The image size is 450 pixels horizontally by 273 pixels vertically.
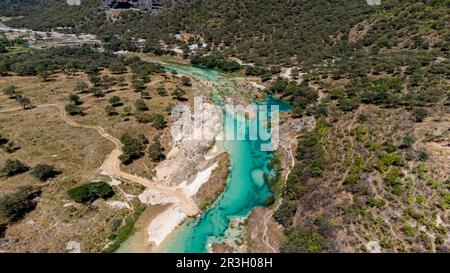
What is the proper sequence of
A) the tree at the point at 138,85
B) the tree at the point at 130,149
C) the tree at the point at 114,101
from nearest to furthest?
the tree at the point at 130,149
the tree at the point at 114,101
the tree at the point at 138,85

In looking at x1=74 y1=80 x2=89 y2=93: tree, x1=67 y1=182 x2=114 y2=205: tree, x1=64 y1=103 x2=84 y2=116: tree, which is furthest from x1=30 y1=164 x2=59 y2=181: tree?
x1=74 y1=80 x2=89 y2=93: tree

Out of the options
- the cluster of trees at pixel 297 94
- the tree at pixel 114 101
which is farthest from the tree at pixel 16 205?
the cluster of trees at pixel 297 94

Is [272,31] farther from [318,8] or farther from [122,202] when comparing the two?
[122,202]

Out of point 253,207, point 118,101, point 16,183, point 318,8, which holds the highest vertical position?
point 318,8

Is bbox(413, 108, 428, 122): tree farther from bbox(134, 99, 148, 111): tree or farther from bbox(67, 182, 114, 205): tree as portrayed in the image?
bbox(134, 99, 148, 111): tree

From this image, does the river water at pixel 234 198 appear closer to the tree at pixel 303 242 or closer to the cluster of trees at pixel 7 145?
the tree at pixel 303 242

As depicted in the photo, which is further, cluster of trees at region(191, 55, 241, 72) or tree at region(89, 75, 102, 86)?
cluster of trees at region(191, 55, 241, 72)

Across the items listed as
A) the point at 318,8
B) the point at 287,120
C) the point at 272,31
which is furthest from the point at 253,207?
the point at 318,8
